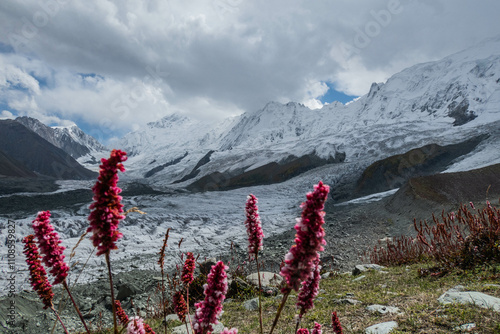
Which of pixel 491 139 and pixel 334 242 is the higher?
pixel 491 139

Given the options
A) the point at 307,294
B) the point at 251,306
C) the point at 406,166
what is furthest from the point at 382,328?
the point at 406,166

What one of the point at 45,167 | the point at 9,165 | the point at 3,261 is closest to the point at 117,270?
the point at 3,261

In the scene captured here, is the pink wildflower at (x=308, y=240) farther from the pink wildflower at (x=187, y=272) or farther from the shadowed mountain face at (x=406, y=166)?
the shadowed mountain face at (x=406, y=166)

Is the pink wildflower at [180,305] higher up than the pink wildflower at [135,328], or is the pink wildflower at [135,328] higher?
the pink wildflower at [135,328]

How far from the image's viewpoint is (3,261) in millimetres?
16125

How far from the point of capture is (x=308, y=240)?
1740 millimetres

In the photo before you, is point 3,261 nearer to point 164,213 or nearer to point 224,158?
point 164,213

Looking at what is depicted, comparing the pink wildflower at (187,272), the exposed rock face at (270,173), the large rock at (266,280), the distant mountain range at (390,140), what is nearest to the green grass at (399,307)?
the large rock at (266,280)

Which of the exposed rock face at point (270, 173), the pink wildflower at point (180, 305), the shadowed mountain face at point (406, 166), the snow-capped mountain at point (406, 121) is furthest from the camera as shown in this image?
the snow-capped mountain at point (406, 121)

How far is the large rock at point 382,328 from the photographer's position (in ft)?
12.3

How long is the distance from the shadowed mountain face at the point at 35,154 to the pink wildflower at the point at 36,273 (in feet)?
516

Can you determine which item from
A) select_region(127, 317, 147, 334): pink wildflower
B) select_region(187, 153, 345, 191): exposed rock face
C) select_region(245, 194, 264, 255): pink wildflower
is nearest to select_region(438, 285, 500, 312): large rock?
select_region(245, 194, 264, 255): pink wildflower

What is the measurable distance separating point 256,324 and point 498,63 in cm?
17696

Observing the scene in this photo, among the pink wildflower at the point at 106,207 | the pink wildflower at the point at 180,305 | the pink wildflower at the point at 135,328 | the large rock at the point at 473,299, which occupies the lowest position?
the large rock at the point at 473,299
